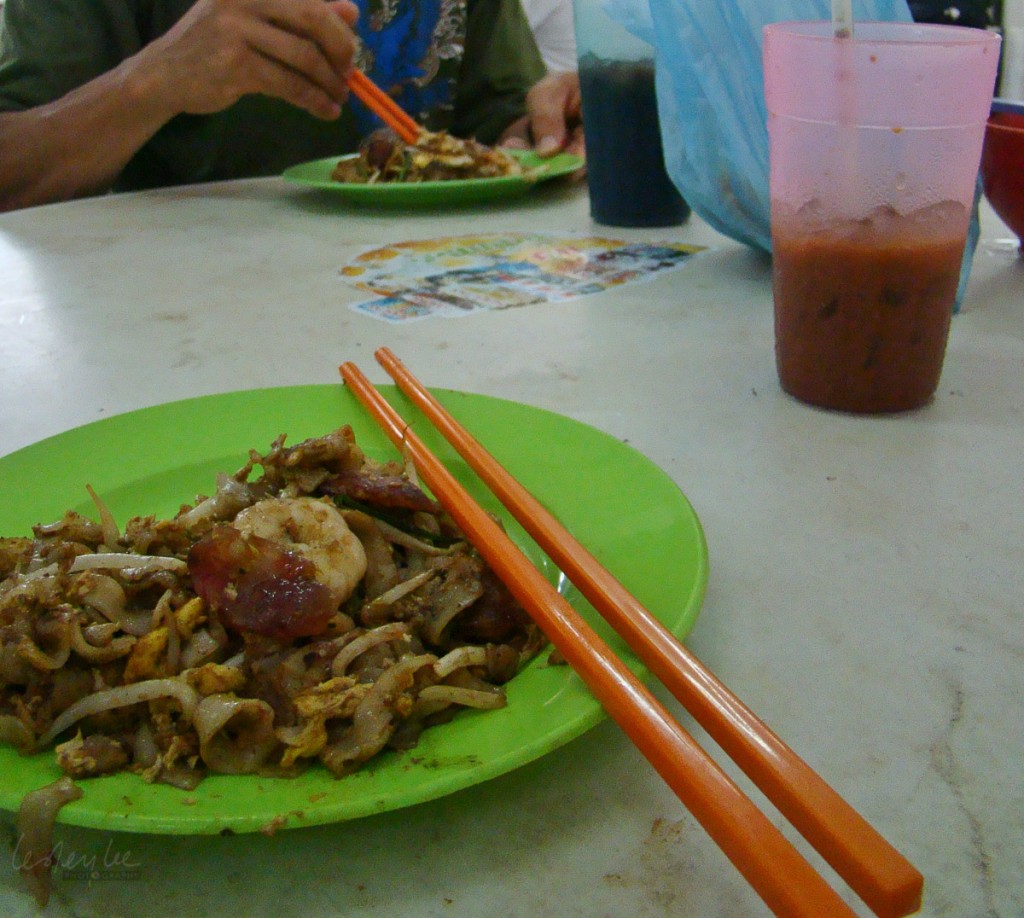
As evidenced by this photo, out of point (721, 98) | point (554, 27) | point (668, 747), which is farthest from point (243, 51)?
point (554, 27)

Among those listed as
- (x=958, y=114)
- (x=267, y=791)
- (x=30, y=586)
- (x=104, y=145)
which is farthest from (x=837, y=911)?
(x=104, y=145)

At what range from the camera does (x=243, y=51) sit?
2.13m

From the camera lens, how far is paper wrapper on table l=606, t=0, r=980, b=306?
46.6 inches

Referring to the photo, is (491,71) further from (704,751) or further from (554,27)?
(704,751)

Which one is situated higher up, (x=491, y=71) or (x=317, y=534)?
(x=491, y=71)

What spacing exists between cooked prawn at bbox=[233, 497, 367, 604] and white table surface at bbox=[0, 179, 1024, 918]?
0.18m

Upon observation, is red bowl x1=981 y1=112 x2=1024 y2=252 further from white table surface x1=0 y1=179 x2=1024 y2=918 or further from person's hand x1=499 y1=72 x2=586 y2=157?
person's hand x1=499 y1=72 x2=586 y2=157

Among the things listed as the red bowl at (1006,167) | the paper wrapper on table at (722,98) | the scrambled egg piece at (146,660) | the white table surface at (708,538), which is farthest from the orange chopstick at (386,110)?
the scrambled egg piece at (146,660)

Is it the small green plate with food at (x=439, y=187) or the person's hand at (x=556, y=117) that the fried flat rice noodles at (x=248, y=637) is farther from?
the person's hand at (x=556, y=117)

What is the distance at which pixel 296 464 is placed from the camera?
758 millimetres

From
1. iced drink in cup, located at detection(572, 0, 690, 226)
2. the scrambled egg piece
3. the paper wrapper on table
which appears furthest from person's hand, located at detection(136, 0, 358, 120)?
the scrambled egg piece

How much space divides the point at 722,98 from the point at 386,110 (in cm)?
110

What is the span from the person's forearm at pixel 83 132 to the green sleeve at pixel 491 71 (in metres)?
1.10

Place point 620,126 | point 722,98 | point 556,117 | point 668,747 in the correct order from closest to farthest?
1. point 668,747
2. point 722,98
3. point 620,126
4. point 556,117
